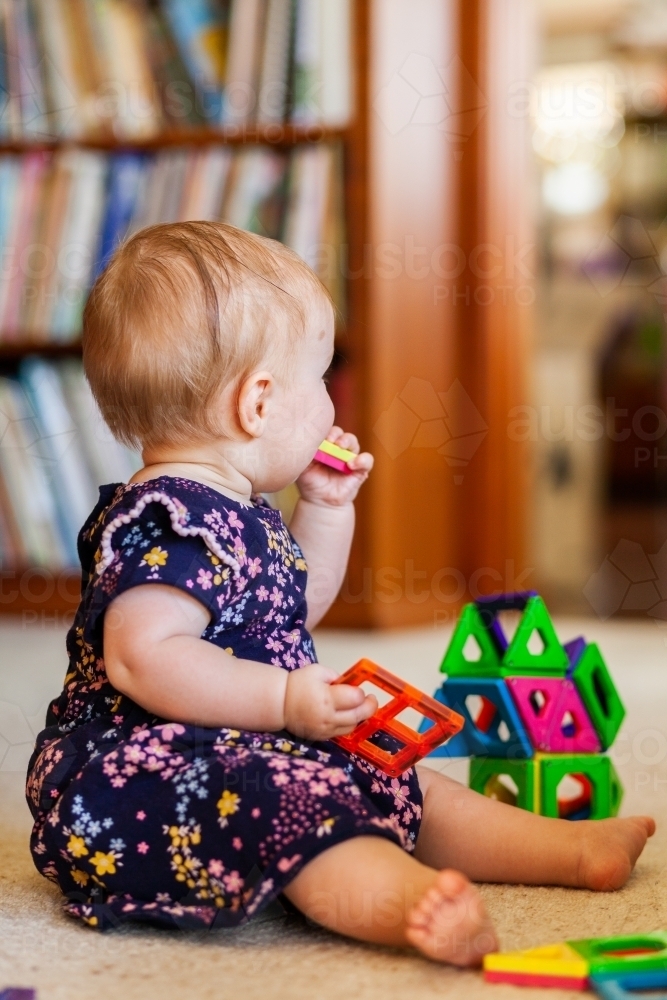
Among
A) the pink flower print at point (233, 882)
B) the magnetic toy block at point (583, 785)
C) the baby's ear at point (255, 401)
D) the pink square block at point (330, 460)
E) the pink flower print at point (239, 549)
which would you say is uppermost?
the baby's ear at point (255, 401)

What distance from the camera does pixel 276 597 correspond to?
807 mm

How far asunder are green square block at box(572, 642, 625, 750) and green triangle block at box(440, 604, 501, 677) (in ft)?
0.22

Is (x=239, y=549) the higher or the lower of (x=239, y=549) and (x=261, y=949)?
the higher

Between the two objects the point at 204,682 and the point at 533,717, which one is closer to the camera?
the point at 204,682

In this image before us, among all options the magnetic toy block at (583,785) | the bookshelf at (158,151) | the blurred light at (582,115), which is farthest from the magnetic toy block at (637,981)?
the blurred light at (582,115)

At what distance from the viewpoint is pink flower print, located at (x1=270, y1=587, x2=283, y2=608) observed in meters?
0.80

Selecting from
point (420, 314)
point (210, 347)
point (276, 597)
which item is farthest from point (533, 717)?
point (420, 314)

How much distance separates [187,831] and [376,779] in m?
0.14

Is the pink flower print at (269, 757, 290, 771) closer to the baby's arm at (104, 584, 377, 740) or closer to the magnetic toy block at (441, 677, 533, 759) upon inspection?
the baby's arm at (104, 584, 377, 740)

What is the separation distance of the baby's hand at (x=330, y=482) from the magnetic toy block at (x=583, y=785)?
0.84 feet

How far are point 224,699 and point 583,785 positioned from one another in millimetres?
368

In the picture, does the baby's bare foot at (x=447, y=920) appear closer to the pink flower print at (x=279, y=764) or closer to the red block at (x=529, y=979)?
the red block at (x=529, y=979)

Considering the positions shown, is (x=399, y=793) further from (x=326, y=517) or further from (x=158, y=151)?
(x=158, y=151)

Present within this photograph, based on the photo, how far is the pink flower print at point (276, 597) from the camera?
0.80 metres
